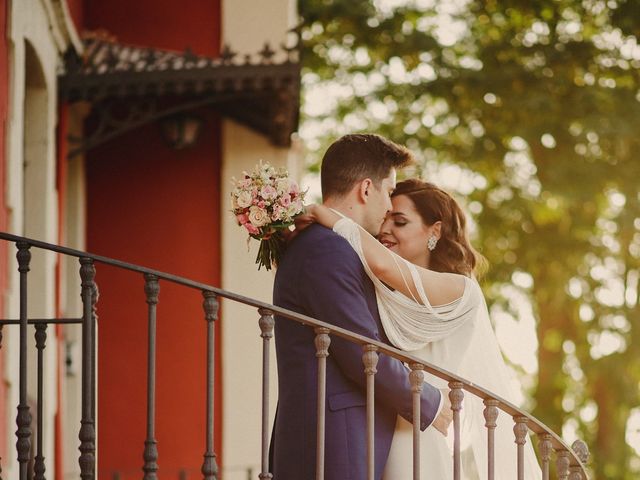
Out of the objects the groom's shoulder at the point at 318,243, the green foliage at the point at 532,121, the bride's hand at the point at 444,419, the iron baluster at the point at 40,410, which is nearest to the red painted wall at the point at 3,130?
the iron baluster at the point at 40,410

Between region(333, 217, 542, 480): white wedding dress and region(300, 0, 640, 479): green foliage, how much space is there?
7063mm

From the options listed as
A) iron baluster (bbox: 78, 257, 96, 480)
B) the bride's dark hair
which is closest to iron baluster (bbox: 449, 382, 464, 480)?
the bride's dark hair

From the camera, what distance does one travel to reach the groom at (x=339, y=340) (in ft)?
14.8

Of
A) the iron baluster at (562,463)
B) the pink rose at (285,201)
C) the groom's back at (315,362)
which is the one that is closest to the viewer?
the groom's back at (315,362)

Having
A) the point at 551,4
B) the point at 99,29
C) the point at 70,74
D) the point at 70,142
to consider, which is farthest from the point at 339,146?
the point at 551,4

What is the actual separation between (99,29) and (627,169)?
579cm

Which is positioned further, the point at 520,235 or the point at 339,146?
the point at 520,235

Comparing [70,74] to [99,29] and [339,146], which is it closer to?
[99,29]

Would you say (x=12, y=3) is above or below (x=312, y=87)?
below

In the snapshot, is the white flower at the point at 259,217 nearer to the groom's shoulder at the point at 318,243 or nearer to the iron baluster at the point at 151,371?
the groom's shoulder at the point at 318,243

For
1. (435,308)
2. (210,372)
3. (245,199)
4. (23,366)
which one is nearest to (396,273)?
(435,308)

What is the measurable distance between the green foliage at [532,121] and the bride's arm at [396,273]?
288 inches

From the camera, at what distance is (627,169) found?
12867 mm

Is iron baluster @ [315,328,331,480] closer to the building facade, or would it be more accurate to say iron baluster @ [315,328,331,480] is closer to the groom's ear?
the groom's ear
